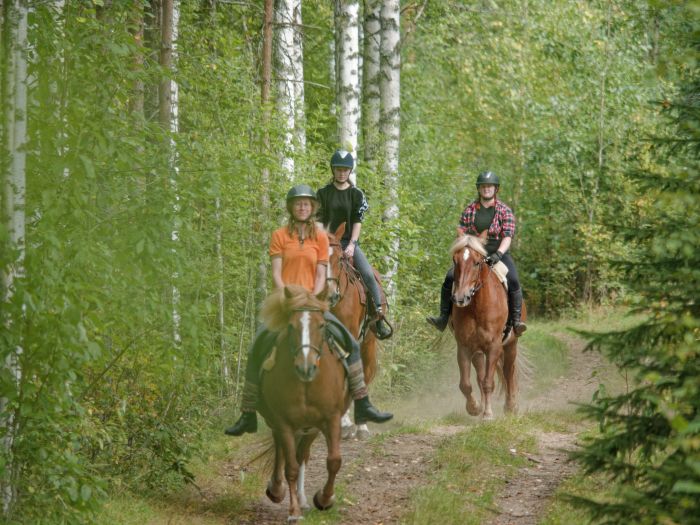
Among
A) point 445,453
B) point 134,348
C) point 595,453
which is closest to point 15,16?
point 134,348

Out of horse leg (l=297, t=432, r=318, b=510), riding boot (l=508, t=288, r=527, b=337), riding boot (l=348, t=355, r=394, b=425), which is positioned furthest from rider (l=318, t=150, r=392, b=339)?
horse leg (l=297, t=432, r=318, b=510)

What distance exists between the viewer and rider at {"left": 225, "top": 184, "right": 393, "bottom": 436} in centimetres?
943

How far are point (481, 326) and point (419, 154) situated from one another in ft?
31.6

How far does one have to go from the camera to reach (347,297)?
12484 mm

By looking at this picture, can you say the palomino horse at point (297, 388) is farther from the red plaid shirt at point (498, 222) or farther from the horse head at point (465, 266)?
the red plaid shirt at point (498, 222)

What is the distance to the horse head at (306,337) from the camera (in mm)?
8492

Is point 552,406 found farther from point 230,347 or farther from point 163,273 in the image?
point 163,273

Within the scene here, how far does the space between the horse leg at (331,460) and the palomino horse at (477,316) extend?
471 cm

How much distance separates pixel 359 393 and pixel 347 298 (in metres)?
3.01

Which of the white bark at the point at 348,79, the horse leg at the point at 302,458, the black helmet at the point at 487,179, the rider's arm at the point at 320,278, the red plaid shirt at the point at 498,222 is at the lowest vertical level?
the horse leg at the point at 302,458

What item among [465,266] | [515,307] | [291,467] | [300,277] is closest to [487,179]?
[465,266]

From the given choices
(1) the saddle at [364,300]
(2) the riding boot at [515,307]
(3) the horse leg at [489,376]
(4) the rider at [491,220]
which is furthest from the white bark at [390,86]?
(1) the saddle at [364,300]

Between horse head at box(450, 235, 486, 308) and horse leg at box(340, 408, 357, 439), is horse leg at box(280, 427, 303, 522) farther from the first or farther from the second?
horse head at box(450, 235, 486, 308)

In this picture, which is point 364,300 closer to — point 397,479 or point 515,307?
point 515,307
